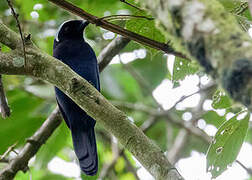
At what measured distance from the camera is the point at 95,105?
1964 mm

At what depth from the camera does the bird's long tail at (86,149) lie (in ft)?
9.41

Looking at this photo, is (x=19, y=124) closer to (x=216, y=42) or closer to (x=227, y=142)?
(x=227, y=142)

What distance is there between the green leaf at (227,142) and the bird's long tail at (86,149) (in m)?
0.95

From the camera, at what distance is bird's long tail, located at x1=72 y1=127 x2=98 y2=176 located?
9.41 ft

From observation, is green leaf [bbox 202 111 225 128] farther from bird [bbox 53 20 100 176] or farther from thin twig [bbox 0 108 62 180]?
thin twig [bbox 0 108 62 180]

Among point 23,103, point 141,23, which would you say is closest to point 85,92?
point 141,23

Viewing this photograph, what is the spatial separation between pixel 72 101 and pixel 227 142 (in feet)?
5.27

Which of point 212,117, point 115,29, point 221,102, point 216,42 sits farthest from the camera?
point 212,117

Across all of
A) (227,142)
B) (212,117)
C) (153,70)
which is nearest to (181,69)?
(227,142)

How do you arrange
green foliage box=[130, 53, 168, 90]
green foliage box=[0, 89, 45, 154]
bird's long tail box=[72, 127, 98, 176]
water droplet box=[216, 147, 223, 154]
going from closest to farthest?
water droplet box=[216, 147, 223, 154] < bird's long tail box=[72, 127, 98, 176] < green foliage box=[0, 89, 45, 154] < green foliage box=[130, 53, 168, 90]

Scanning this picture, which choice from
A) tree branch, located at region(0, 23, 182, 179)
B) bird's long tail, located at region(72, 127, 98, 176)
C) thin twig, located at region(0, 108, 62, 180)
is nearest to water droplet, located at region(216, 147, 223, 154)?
tree branch, located at region(0, 23, 182, 179)

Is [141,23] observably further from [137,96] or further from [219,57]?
[137,96]

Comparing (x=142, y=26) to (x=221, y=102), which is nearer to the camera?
(x=142, y=26)

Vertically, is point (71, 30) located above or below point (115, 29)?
above
